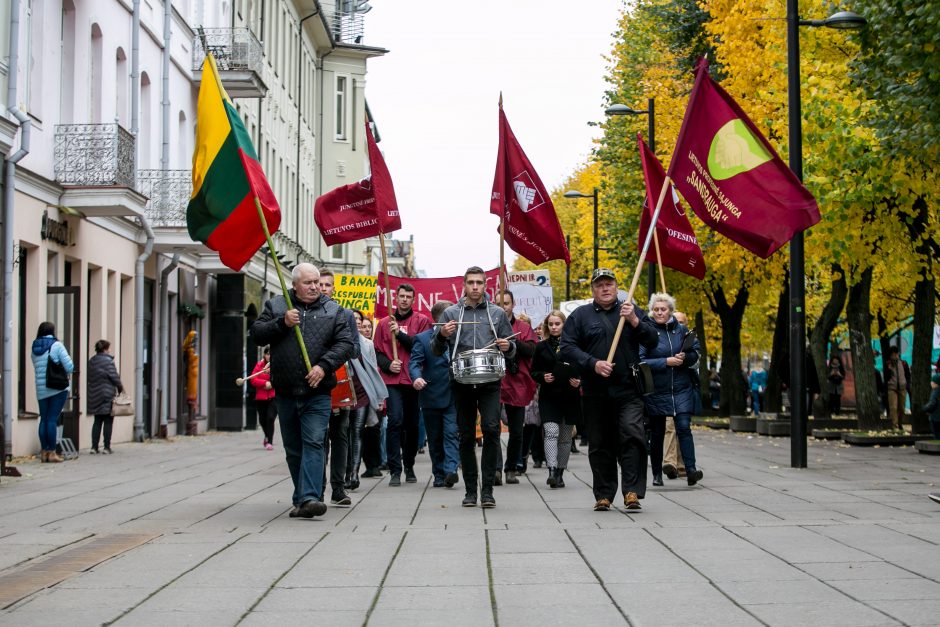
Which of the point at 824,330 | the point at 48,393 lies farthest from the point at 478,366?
the point at 824,330

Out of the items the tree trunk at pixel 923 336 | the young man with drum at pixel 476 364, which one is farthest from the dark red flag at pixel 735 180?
the tree trunk at pixel 923 336

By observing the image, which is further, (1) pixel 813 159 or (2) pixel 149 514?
(1) pixel 813 159

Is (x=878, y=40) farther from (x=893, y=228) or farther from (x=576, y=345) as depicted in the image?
(x=576, y=345)

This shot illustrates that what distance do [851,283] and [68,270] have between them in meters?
13.6

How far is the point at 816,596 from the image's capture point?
7305 millimetres

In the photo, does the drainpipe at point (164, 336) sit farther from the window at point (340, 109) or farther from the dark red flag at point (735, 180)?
the window at point (340, 109)

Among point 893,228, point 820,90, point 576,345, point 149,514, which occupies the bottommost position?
point 149,514

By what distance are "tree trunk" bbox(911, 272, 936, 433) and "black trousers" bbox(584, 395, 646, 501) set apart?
14266 millimetres

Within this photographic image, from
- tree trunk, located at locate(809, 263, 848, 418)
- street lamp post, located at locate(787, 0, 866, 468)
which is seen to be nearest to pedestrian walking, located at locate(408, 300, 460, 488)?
street lamp post, located at locate(787, 0, 866, 468)

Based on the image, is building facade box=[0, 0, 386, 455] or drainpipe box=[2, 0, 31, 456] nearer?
drainpipe box=[2, 0, 31, 456]

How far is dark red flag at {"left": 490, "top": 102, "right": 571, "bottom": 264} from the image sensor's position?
16.2 meters

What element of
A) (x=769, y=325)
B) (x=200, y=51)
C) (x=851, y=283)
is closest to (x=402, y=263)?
(x=769, y=325)

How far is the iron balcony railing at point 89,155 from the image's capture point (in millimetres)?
23766

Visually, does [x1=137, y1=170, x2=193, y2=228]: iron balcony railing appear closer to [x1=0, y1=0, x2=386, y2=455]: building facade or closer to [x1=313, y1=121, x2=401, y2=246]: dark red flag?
[x1=0, y1=0, x2=386, y2=455]: building facade
